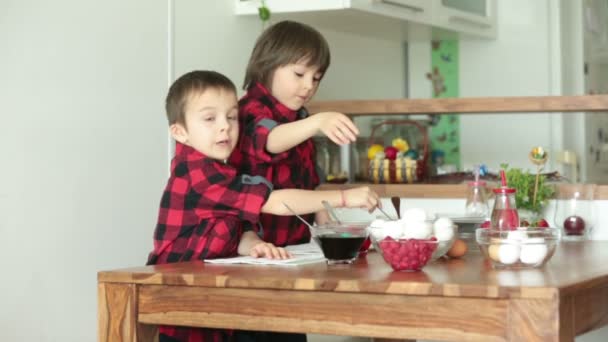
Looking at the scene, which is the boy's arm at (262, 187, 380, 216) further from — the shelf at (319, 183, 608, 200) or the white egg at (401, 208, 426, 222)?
the shelf at (319, 183, 608, 200)

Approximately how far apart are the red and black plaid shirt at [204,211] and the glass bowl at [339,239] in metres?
0.26

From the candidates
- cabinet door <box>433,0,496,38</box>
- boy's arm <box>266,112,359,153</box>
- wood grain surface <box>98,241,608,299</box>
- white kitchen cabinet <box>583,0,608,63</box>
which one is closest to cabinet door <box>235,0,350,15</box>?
cabinet door <box>433,0,496,38</box>

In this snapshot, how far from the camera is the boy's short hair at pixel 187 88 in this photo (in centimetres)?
203

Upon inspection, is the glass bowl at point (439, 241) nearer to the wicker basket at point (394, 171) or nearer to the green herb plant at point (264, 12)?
the wicker basket at point (394, 171)

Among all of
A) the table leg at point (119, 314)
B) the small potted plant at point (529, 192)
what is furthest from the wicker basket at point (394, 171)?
the table leg at point (119, 314)

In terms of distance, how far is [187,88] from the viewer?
2.03 metres

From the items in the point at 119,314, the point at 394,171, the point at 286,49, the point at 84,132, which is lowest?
the point at 119,314

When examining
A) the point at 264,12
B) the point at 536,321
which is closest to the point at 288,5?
the point at 264,12

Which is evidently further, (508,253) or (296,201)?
(296,201)

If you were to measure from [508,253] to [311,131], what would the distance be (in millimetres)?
542

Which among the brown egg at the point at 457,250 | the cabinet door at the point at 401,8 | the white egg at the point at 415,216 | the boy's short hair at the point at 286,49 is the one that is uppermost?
the cabinet door at the point at 401,8

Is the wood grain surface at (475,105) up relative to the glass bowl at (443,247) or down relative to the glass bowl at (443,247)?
up

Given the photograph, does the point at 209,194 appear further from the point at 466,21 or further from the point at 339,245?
the point at 466,21

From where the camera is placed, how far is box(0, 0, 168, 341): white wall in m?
2.28
